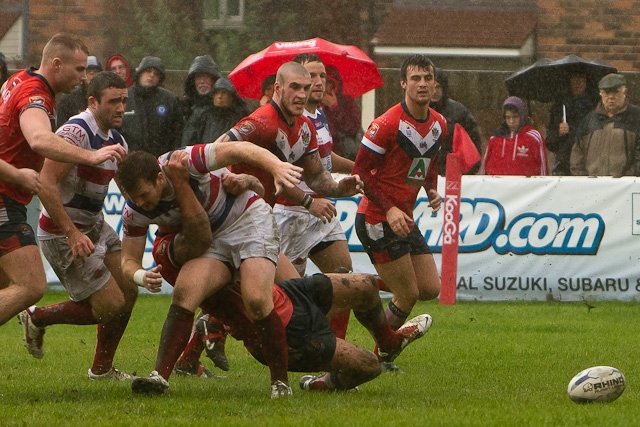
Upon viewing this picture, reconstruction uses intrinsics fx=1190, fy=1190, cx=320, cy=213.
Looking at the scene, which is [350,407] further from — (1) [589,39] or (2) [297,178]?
(1) [589,39]

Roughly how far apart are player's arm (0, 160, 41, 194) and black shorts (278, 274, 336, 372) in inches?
65.1

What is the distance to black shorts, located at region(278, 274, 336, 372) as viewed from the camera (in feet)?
23.4

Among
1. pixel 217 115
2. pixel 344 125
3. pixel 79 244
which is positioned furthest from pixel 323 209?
pixel 217 115

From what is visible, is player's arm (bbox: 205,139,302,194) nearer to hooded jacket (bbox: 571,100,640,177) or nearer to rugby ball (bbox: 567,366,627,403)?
rugby ball (bbox: 567,366,627,403)

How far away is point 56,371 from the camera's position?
861 cm

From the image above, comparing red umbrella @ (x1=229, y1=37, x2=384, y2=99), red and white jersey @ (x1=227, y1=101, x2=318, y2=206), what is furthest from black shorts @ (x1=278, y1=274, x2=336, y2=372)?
red umbrella @ (x1=229, y1=37, x2=384, y2=99)

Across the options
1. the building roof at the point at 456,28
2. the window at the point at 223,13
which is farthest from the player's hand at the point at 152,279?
the window at the point at 223,13

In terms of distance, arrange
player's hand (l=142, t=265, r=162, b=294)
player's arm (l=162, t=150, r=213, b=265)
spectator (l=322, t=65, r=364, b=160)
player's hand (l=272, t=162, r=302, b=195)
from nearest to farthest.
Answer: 1. player's hand (l=272, t=162, r=302, b=195)
2. player's hand (l=142, t=265, r=162, b=294)
3. player's arm (l=162, t=150, r=213, b=265)
4. spectator (l=322, t=65, r=364, b=160)

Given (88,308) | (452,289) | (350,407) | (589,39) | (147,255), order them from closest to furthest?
(350,407), (88,308), (452,289), (147,255), (589,39)

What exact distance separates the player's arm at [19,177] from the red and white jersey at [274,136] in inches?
68.1

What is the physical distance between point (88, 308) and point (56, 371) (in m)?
0.71

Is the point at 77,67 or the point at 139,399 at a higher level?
the point at 77,67

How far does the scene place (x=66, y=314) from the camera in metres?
8.26

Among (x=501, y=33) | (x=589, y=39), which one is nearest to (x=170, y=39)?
(x=501, y=33)
